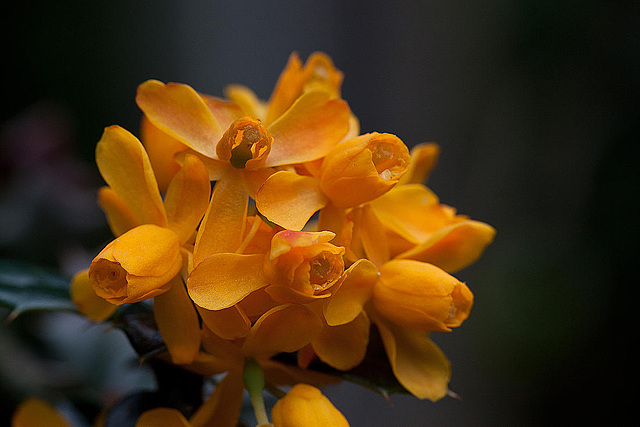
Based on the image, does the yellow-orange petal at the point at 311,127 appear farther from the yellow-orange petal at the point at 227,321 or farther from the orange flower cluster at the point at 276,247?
the yellow-orange petal at the point at 227,321

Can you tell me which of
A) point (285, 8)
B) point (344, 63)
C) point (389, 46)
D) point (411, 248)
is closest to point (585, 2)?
point (389, 46)

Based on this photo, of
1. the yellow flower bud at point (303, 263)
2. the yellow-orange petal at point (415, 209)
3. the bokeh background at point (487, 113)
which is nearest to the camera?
the yellow flower bud at point (303, 263)

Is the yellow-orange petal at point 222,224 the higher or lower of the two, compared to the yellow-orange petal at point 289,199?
lower

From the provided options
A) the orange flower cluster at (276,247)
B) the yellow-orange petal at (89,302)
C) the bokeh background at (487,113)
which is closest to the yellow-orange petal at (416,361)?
the orange flower cluster at (276,247)

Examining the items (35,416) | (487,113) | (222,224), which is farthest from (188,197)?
(487,113)

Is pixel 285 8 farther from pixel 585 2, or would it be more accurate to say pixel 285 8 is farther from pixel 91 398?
pixel 91 398
